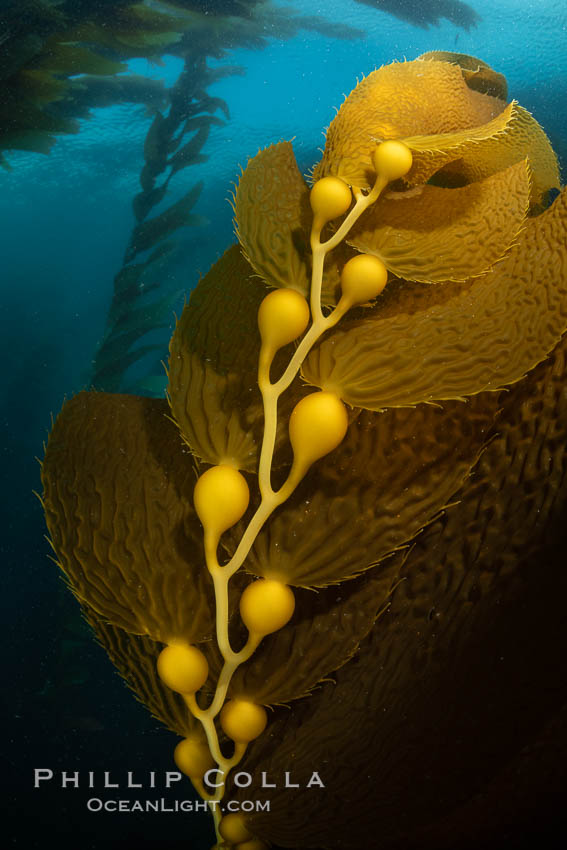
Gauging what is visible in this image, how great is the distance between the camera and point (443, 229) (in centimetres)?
21

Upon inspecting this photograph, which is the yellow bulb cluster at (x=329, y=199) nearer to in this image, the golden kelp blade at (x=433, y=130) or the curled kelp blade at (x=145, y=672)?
the golden kelp blade at (x=433, y=130)

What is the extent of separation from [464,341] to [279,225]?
0.28 feet

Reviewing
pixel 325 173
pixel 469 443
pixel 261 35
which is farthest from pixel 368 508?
pixel 261 35

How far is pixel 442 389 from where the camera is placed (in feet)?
0.56

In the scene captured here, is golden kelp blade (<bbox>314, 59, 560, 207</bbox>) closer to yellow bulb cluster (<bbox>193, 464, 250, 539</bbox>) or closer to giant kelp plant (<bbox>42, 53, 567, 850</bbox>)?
giant kelp plant (<bbox>42, 53, 567, 850</bbox>)

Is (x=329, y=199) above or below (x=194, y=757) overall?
above

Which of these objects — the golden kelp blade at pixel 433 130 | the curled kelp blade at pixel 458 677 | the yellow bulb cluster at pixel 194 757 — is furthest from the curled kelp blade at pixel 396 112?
the yellow bulb cluster at pixel 194 757

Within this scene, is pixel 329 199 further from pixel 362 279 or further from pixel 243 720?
pixel 243 720

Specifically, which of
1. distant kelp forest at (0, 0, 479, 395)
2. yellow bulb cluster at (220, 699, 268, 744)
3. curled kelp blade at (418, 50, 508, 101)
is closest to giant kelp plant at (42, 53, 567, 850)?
yellow bulb cluster at (220, 699, 268, 744)

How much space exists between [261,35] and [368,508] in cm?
44

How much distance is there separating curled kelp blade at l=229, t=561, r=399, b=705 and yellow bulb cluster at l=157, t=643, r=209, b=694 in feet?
0.06

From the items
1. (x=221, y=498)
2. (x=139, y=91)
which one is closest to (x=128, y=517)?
(x=221, y=498)

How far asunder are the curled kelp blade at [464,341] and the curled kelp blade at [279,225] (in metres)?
0.03

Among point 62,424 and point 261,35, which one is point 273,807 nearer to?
point 62,424
